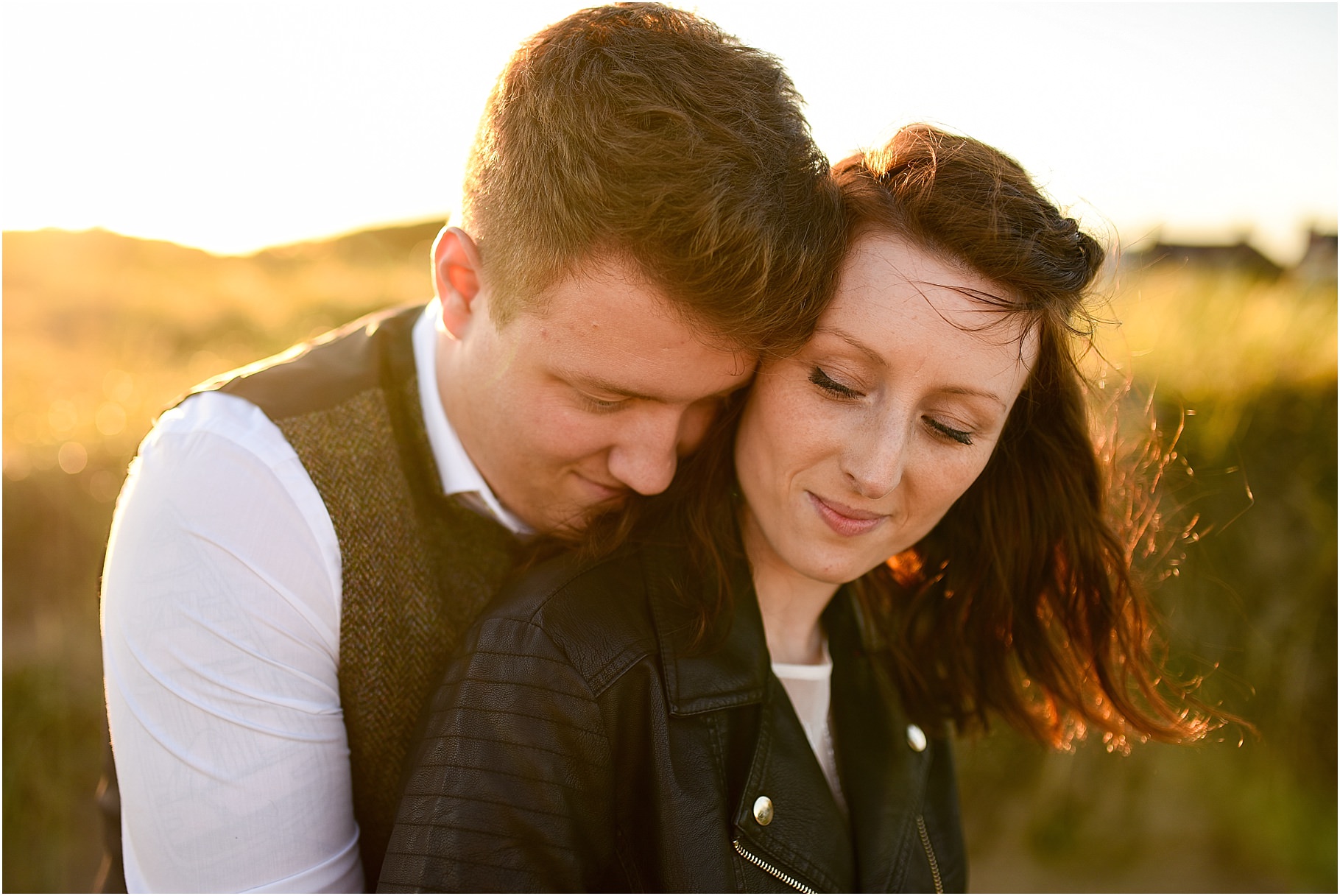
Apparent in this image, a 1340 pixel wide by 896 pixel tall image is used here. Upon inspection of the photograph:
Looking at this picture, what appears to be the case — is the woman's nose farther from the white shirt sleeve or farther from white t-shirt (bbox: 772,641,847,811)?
the white shirt sleeve

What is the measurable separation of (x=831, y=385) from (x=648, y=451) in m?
0.41

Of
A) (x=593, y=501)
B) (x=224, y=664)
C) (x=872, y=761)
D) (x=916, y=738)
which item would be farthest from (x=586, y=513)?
(x=916, y=738)

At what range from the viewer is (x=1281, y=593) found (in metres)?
3.93

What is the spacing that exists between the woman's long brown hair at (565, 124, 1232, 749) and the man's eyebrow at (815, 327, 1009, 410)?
0.55 ft

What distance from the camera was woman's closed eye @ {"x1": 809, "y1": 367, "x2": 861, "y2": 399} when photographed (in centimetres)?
169

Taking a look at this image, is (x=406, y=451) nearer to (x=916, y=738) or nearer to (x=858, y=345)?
(x=858, y=345)

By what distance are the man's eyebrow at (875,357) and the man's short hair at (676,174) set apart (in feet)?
0.15

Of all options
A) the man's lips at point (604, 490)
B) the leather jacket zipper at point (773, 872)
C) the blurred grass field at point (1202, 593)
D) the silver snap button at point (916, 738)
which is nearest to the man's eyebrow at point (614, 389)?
the man's lips at point (604, 490)

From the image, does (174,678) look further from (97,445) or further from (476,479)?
(97,445)

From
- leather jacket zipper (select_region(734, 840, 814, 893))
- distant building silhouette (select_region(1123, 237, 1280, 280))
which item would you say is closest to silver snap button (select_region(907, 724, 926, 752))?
leather jacket zipper (select_region(734, 840, 814, 893))

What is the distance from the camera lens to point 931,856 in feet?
7.07

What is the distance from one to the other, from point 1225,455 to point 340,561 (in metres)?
3.83

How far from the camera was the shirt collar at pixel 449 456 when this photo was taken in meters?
2.00

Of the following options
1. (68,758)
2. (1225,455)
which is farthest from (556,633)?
(1225,455)
